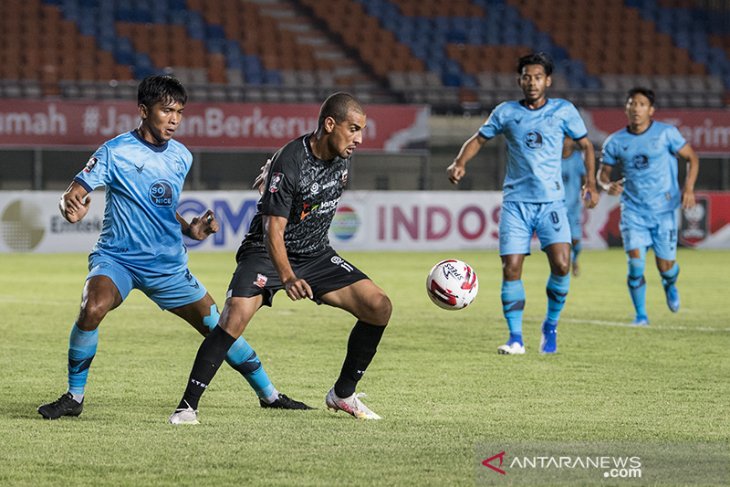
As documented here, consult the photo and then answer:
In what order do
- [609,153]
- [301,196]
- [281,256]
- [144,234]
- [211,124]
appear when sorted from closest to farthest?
[281,256], [301,196], [144,234], [609,153], [211,124]

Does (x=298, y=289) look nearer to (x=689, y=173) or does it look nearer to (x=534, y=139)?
(x=534, y=139)

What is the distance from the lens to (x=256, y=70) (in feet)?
90.7

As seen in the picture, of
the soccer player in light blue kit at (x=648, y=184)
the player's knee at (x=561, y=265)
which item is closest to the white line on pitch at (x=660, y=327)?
Result: the soccer player in light blue kit at (x=648, y=184)

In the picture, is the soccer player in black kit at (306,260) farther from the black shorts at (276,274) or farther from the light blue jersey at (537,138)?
the light blue jersey at (537,138)

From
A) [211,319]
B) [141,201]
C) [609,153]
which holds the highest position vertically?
[141,201]

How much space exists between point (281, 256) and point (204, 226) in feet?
2.15

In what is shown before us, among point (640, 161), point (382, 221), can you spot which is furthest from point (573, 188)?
point (640, 161)

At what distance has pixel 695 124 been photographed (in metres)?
26.3

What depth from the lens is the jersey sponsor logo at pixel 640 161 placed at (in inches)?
495

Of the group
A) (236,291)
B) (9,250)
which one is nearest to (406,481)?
(236,291)

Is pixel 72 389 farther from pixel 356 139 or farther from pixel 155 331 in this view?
pixel 155 331

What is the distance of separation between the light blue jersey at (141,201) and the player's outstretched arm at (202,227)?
69 mm

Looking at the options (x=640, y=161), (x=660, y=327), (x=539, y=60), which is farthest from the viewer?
(x=640, y=161)

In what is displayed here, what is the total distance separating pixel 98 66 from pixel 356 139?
21.0m
